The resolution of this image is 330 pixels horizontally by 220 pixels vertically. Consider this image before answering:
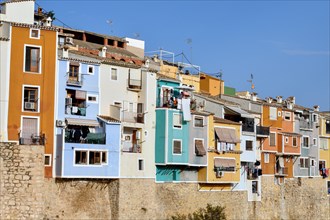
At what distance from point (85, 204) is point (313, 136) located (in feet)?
97.8

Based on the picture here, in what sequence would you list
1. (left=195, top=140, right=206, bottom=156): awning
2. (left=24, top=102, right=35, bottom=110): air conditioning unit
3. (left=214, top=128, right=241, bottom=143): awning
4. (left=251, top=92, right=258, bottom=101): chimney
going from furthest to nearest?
(left=251, top=92, right=258, bottom=101): chimney
(left=214, top=128, right=241, bottom=143): awning
(left=195, top=140, right=206, bottom=156): awning
(left=24, top=102, right=35, bottom=110): air conditioning unit

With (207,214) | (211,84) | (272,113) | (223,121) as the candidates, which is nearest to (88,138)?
(207,214)

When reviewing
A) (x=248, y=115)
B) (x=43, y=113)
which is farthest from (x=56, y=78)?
(x=248, y=115)

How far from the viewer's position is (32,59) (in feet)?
128

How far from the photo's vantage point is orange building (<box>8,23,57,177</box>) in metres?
38.2

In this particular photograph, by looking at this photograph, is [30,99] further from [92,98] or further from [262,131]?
[262,131]

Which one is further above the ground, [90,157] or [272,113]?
[272,113]

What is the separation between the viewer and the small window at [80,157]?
131ft

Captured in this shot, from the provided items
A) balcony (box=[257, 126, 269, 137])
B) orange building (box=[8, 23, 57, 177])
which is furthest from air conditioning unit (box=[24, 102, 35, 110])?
balcony (box=[257, 126, 269, 137])

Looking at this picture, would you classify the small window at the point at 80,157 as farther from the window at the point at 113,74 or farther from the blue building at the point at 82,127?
the window at the point at 113,74

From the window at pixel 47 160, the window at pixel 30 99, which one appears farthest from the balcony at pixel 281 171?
the window at pixel 30 99

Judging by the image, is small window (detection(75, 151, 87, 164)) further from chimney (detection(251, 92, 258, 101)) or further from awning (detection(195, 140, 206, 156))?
chimney (detection(251, 92, 258, 101))

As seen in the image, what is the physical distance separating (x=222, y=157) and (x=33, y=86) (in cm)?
1611

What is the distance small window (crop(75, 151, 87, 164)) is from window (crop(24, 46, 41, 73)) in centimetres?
520
